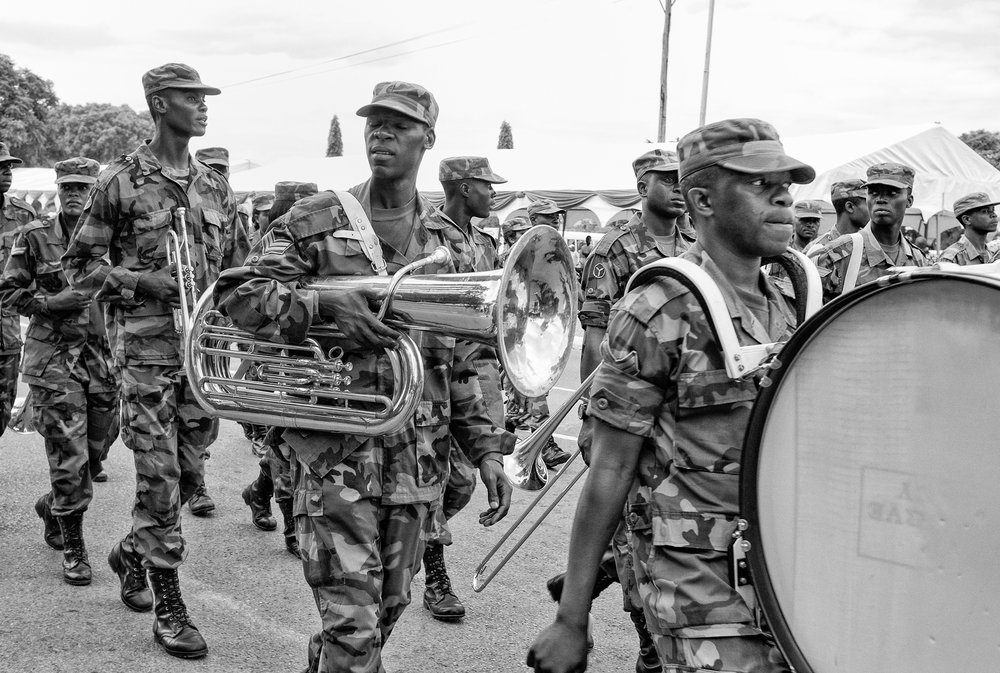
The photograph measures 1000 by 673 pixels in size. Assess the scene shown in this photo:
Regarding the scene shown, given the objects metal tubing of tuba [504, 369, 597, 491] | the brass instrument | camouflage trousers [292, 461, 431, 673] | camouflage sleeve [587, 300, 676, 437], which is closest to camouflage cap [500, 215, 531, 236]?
the brass instrument

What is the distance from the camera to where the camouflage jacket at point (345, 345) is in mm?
3406

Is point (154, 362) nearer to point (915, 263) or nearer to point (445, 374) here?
point (445, 374)

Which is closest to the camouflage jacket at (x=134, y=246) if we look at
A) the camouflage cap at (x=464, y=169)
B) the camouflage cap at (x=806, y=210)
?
the camouflage cap at (x=464, y=169)

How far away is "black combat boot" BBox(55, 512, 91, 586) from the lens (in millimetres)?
5480

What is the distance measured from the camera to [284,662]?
4.59 m

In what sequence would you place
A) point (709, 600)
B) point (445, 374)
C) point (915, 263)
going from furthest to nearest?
1. point (915, 263)
2. point (445, 374)
3. point (709, 600)

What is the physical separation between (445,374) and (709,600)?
1568 mm

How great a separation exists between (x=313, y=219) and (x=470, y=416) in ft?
2.99

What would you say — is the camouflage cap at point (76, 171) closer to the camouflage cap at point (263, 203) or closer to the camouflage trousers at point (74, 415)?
the camouflage trousers at point (74, 415)

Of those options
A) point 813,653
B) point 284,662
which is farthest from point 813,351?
point 284,662

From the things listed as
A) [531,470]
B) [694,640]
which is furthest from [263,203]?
[694,640]

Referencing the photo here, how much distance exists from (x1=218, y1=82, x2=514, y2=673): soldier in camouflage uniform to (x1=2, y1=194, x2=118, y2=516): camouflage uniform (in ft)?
8.80

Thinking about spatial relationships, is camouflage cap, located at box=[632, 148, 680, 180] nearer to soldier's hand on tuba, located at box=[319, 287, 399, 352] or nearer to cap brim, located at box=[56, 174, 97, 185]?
soldier's hand on tuba, located at box=[319, 287, 399, 352]

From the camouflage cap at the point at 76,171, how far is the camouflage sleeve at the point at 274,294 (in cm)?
325
